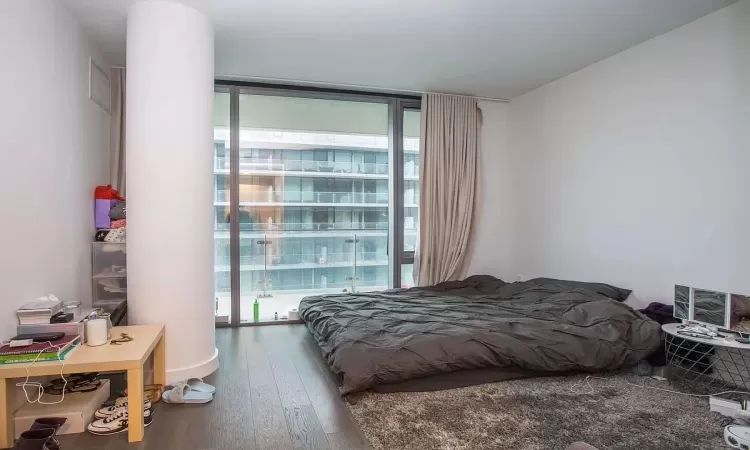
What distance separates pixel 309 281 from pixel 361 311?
133cm

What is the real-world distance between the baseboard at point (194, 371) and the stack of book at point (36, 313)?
717 millimetres

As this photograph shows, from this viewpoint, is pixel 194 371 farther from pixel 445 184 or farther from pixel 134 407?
pixel 445 184

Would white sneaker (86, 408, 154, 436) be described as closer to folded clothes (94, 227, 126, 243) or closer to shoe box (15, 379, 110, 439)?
shoe box (15, 379, 110, 439)

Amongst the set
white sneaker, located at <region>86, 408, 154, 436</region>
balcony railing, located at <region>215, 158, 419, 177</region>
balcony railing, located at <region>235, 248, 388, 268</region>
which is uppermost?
balcony railing, located at <region>215, 158, 419, 177</region>

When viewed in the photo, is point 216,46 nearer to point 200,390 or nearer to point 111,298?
point 111,298

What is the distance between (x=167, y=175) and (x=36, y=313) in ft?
3.17

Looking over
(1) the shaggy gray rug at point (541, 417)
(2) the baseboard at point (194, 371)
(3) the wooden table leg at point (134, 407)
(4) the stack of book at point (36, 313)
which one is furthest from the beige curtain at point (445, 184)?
(4) the stack of book at point (36, 313)

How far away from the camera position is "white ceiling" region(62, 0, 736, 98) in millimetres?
2680

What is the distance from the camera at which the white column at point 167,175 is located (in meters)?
2.59

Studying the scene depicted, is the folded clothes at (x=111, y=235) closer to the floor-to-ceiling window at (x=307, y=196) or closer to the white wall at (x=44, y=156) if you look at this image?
the white wall at (x=44, y=156)

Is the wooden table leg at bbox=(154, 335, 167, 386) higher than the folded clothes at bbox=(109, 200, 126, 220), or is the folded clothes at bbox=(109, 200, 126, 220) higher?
the folded clothes at bbox=(109, 200, 126, 220)

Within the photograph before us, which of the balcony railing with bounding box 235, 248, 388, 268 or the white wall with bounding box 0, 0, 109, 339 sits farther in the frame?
the balcony railing with bounding box 235, 248, 388, 268

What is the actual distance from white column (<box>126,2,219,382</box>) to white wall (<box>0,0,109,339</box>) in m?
0.40

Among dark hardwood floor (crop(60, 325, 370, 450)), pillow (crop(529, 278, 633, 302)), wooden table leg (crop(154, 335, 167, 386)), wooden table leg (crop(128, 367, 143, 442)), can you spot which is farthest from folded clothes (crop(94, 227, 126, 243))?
pillow (crop(529, 278, 633, 302))
